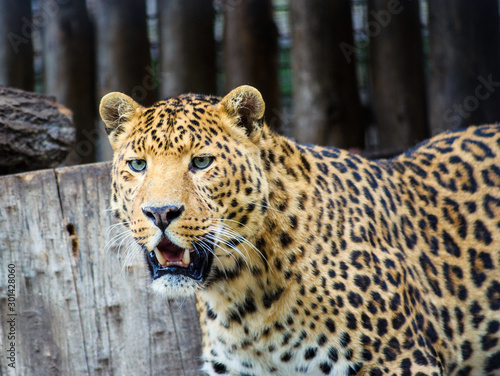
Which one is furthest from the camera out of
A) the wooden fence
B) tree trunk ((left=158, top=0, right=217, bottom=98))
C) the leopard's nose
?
tree trunk ((left=158, top=0, right=217, bottom=98))

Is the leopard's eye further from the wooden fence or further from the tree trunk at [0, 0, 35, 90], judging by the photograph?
the tree trunk at [0, 0, 35, 90]

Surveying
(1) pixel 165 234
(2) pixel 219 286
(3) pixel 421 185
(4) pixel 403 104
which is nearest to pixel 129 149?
(1) pixel 165 234

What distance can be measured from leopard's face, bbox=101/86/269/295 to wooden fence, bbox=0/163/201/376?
1.01 meters

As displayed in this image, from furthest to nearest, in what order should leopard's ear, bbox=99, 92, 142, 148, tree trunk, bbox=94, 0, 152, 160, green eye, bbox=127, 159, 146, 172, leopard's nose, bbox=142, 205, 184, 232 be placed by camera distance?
tree trunk, bbox=94, 0, 152, 160 → leopard's ear, bbox=99, 92, 142, 148 → green eye, bbox=127, 159, 146, 172 → leopard's nose, bbox=142, 205, 184, 232

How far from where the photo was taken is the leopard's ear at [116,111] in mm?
4266

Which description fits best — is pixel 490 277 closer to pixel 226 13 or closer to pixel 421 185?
pixel 421 185

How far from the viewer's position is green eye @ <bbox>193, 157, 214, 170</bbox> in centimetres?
392

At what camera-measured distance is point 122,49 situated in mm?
9914

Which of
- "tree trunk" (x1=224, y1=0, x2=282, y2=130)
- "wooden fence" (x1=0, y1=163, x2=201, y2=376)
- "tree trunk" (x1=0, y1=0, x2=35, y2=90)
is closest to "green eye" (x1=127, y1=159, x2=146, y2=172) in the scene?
"wooden fence" (x1=0, y1=163, x2=201, y2=376)

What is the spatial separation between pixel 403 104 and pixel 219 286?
18.4ft

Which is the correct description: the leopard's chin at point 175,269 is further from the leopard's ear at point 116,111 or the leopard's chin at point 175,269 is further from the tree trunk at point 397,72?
the tree trunk at point 397,72

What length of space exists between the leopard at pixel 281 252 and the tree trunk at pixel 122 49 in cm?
572

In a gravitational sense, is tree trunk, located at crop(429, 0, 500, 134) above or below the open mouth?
above

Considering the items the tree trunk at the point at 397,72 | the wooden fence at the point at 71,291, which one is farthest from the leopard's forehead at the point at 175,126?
the tree trunk at the point at 397,72
